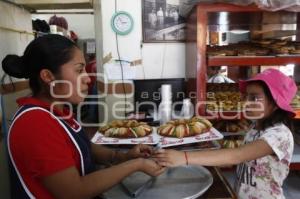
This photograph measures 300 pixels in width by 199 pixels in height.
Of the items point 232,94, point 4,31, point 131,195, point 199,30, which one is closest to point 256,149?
point 131,195

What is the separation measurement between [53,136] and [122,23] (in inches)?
72.5

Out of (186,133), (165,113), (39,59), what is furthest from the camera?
(165,113)

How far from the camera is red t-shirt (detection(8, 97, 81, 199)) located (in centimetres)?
78

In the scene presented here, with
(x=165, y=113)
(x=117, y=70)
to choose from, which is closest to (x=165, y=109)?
(x=165, y=113)

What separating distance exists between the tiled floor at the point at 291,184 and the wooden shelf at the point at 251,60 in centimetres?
93

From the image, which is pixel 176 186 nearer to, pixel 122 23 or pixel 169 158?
pixel 169 158

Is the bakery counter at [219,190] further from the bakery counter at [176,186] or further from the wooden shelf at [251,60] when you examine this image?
the wooden shelf at [251,60]

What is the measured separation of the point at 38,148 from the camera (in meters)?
0.78

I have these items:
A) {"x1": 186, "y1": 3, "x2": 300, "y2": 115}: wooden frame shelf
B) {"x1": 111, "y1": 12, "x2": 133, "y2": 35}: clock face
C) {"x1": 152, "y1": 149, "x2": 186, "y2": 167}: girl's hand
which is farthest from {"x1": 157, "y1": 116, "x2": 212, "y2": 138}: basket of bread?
{"x1": 111, "y1": 12, "x2": 133, "y2": 35}: clock face

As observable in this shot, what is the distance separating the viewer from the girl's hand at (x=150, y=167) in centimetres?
93

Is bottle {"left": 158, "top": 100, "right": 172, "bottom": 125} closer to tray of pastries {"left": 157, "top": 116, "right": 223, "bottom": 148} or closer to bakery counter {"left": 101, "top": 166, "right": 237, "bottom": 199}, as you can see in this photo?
tray of pastries {"left": 157, "top": 116, "right": 223, "bottom": 148}

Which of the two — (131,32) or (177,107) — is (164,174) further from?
(131,32)

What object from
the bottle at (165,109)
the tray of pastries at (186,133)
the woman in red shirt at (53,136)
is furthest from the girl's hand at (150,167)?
the bottle at (165,109)

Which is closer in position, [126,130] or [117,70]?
[126,130]
